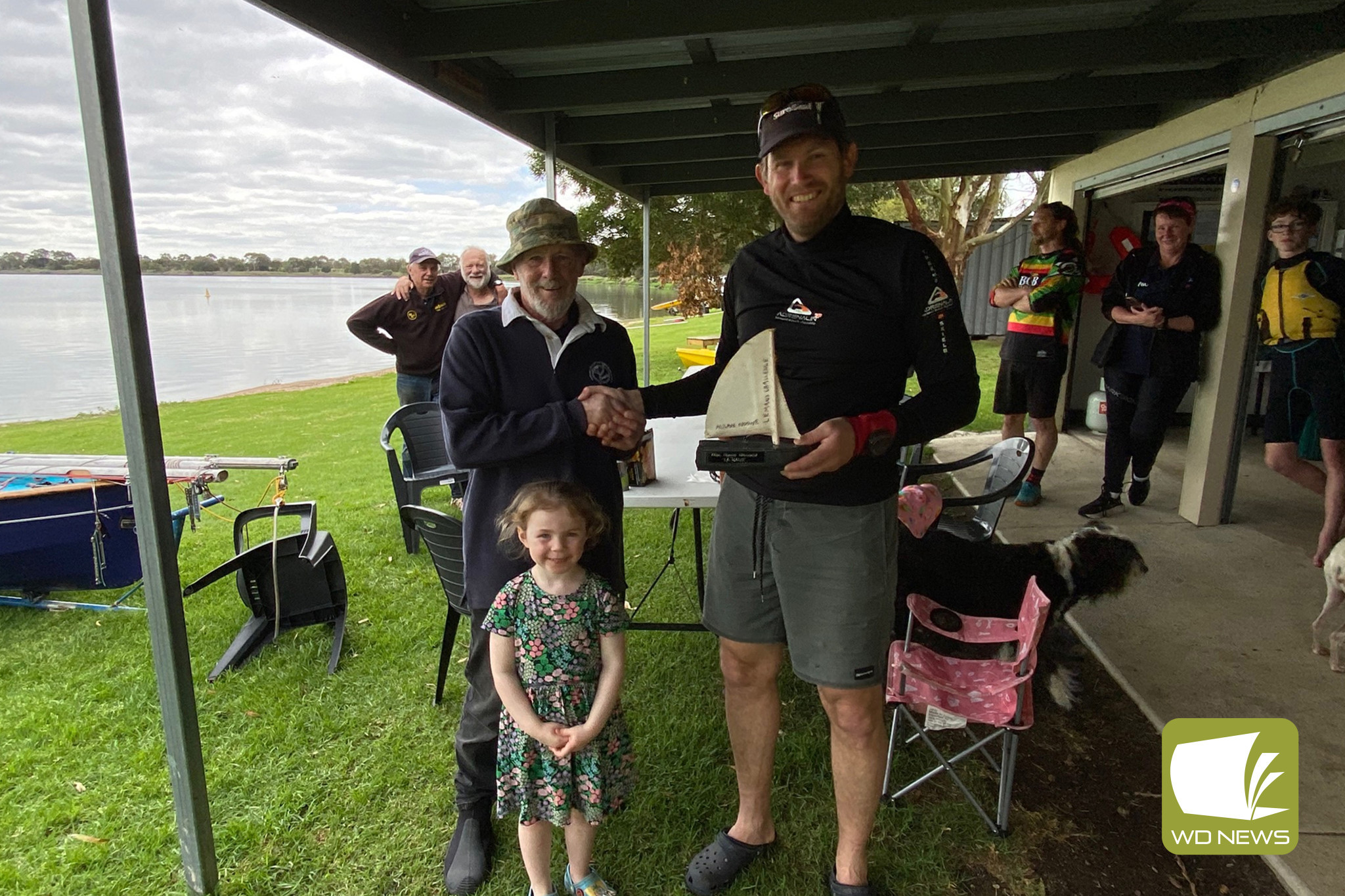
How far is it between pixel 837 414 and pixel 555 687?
0.92 metres

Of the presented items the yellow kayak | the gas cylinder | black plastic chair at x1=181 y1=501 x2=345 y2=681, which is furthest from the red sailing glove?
the yellow kayak

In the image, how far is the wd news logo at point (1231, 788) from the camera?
6.77 feet

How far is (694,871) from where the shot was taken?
1.99m

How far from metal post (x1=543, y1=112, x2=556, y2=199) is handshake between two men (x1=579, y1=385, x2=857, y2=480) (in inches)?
118

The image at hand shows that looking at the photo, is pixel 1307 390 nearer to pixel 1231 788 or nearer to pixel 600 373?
pixel 1231 788

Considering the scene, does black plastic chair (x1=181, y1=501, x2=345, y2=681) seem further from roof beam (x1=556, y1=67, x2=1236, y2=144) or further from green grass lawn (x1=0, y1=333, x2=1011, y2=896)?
roof beam (x1=556, y1=67, x2=1236, y2=144)

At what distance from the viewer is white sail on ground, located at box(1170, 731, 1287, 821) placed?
82.3 inches

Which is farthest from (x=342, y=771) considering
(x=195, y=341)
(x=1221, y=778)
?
(x=195, y=341)

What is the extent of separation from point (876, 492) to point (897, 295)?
434 mm

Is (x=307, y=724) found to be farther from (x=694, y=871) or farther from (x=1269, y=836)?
(x=1269, y=836)

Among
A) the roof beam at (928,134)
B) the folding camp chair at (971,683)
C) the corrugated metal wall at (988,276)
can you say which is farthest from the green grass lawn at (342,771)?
the corrugated metal wall at (988,276)

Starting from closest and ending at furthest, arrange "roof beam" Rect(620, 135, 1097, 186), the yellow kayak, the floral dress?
the floral dress, "roof beam" Rect(620, 135, 1097, 186), the yellow kayak

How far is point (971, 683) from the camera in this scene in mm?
2191

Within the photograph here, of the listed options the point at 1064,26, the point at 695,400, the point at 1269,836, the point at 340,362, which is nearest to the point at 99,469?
the point at 695,400
